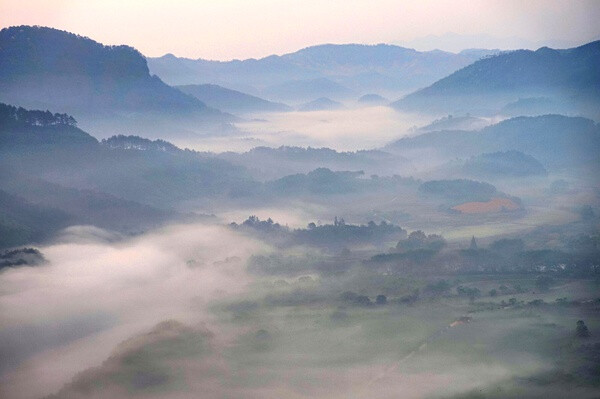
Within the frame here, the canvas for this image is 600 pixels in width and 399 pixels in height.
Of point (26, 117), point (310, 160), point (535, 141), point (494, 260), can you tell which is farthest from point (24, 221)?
point (535, 141)

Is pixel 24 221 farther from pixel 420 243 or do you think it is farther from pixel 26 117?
pixel 420 243

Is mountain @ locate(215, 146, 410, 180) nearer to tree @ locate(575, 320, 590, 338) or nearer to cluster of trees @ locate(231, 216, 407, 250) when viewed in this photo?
cluster of trees @ locate(231, 216, 407, 250)

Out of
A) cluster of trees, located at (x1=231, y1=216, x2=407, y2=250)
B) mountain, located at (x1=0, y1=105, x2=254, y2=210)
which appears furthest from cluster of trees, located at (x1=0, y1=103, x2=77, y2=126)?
cluster of trees, located at (x1=231, y1=216, x2=407, y2=250)

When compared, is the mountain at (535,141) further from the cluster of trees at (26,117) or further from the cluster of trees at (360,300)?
the cluster of trees at (360,300)

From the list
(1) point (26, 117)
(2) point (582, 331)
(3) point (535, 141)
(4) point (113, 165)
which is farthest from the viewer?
(3) point (535, 141)

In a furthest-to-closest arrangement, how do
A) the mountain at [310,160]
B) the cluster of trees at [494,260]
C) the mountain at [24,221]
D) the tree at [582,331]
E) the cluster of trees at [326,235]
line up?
1. the mountain at [310,160]
2. the cluster of trees at [326,235]
3. the cluster of trees at [494,260]
4. the mountain at [24,221]
5. the tree at [582,331]

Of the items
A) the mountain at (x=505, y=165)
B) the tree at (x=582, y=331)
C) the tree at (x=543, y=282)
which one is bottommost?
the tree at (x=582, y=331)

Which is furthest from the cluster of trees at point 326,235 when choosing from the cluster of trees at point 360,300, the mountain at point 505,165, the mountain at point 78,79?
the mountain at point 78,79
